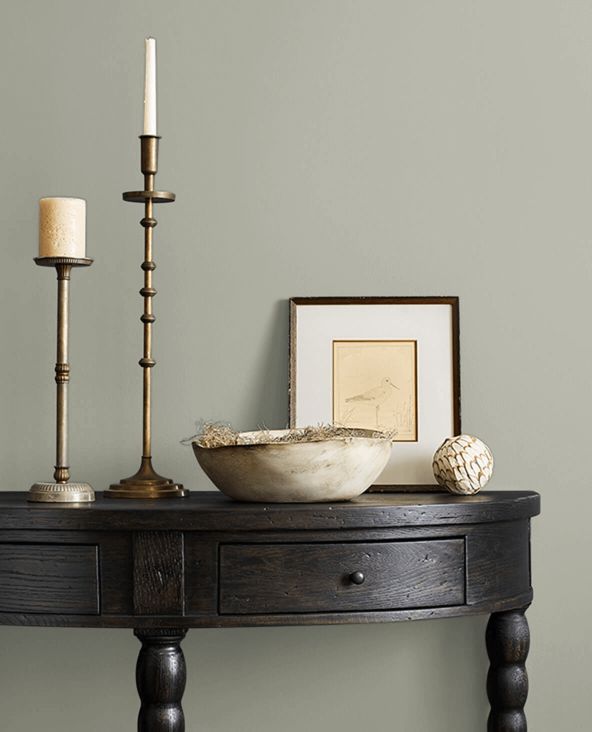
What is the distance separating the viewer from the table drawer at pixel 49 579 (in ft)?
5.03

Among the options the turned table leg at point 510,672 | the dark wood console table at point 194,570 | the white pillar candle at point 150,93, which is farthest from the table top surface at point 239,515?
the white pillar candle at point 150,93

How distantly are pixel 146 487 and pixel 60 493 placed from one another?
0.49 ft

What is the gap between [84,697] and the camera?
1.97 meters

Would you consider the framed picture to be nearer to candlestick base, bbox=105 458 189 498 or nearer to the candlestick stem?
candlestick base, bbox=105 458 189 498

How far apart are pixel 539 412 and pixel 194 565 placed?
726 millimetres

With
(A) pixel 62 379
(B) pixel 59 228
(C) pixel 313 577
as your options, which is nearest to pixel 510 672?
(C) pixel 313 577

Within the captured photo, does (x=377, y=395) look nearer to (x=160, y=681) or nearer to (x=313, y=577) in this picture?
(x=313, y=577)

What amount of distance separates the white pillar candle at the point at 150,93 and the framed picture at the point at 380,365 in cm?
38

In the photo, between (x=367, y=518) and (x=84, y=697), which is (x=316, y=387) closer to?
(x=367, y=518)

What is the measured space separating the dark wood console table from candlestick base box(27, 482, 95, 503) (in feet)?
0.25

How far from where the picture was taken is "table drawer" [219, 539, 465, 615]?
153 cm

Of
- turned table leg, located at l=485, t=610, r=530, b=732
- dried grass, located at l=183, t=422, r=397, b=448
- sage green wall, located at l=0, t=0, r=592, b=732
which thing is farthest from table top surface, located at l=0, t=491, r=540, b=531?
sage green wall, located at l=0, t=0, r=592, b=732

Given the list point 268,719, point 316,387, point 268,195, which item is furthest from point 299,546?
point 268,195

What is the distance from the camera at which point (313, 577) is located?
1531mm
